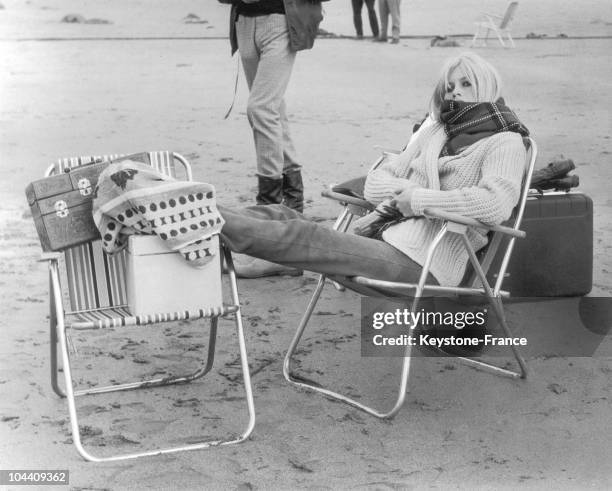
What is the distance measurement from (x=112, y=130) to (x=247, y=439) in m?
6.21

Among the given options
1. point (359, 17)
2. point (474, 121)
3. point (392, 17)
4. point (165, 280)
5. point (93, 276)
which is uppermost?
point (474, 121)

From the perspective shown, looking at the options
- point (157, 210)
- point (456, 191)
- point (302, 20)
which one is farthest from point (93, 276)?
point (302, 20)

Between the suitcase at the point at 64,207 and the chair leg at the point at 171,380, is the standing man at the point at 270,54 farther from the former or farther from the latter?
the suitcase at the point at 64,207

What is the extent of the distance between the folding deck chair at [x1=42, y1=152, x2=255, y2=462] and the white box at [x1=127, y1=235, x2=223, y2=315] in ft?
0.11

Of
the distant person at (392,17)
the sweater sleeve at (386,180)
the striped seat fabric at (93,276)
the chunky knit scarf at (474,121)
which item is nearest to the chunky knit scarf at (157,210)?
the striped seat fabric at (93,276)

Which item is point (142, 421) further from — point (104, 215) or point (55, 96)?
point (55, 96)

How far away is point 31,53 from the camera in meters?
15.1

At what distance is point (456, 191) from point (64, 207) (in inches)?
53.1

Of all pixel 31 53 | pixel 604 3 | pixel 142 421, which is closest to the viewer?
pixel 142 421

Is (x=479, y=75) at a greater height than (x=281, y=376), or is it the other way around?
(x=479, y=75)

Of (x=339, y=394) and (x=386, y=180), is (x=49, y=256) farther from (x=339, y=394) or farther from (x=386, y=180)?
(x=386, y=180)

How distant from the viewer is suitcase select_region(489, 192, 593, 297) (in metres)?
4.87

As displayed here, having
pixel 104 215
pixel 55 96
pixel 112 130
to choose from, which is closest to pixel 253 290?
pixel 104 215

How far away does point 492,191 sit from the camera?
388cm
